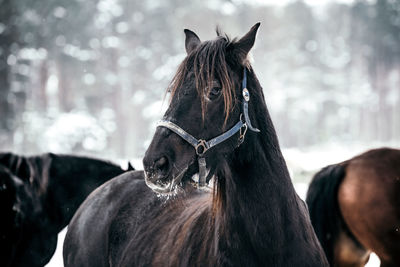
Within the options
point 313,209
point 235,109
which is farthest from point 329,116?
point 235,109

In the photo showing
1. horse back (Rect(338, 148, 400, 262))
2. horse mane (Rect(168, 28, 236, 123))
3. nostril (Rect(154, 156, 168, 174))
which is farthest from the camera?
horse back (Rect(338, 148, 400, 262))

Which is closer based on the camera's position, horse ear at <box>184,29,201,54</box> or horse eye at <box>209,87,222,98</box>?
horse eye at <box>209,87,222,98</box>

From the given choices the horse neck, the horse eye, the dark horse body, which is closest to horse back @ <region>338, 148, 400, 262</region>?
the dark horse body

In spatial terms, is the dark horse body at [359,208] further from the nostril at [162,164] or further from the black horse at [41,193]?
the nostril at [162,164]

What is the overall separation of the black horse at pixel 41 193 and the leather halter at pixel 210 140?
302 cm

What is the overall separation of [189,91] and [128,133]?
99.5ft

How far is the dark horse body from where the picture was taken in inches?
165

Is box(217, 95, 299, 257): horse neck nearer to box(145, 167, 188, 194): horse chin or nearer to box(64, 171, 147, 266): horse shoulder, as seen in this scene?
box(145, 167, 188, 194): horse chin

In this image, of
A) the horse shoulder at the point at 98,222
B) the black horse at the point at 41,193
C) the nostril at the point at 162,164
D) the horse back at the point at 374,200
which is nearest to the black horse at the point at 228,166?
the nostril at the point at 162,164

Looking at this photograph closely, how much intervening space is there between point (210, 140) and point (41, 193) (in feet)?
12.8

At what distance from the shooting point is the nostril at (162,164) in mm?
2108

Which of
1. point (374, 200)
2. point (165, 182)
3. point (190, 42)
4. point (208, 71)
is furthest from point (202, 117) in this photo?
point (374, 200)

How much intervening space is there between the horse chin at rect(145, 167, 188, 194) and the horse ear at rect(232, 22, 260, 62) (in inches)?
28.8

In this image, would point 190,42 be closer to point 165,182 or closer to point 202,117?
point 202,117
